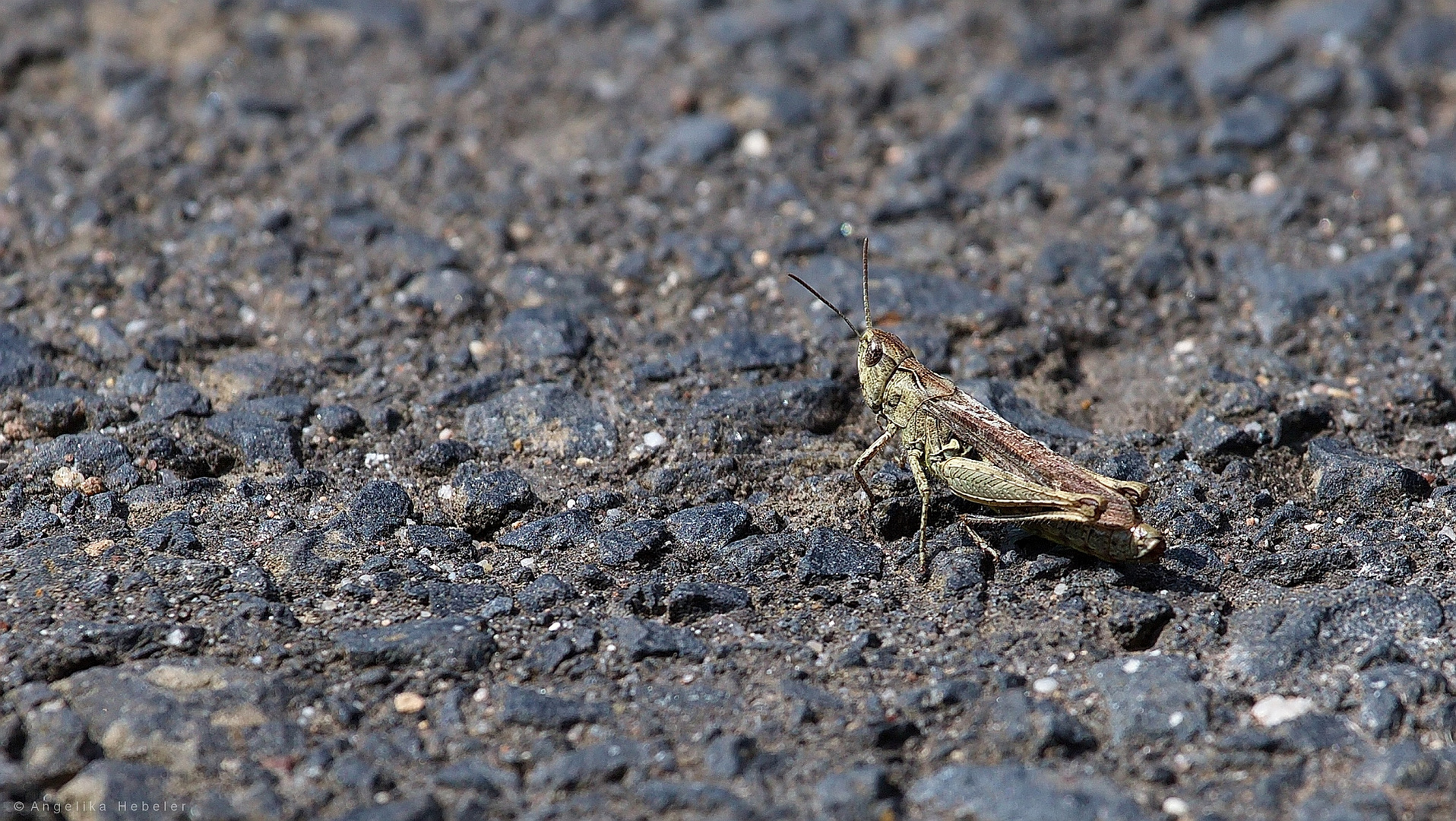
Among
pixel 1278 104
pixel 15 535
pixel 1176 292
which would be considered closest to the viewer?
pixel 15 535

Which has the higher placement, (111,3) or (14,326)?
(111,3)

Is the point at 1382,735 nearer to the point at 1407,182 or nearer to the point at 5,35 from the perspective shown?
the point at 1407,182

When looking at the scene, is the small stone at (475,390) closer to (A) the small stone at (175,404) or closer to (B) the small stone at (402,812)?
(A) the small stone at (175,404)

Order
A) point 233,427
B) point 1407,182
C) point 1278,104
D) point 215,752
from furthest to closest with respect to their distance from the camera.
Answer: point 1278,104
point 1407,182
point 233,427
point 215,752

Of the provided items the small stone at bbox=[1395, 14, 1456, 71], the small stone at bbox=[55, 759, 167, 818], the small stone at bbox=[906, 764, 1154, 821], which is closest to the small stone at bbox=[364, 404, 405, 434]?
the small stone at bbox=[55, 759, 167, 818]

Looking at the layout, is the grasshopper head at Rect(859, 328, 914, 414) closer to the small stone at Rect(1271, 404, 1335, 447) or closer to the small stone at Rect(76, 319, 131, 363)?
the small stone at Rect(1271, 404, 1335, 447)

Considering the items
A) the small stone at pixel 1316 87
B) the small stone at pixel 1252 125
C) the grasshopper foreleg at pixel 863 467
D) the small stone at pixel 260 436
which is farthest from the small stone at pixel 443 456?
the small stone at pixel 1316 87

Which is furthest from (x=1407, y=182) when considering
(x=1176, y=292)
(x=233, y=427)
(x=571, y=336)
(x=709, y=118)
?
(x=233, y=427)
